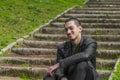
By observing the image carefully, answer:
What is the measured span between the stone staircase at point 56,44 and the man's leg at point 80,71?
1.98m

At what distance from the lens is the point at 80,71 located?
5.58m

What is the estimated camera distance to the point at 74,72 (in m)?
5.67

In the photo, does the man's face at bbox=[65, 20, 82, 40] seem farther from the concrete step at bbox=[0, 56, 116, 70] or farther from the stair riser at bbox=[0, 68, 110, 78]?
the concrete step at bbox=[0, 56, 116, 70]

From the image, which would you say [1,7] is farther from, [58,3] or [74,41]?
[74,41]

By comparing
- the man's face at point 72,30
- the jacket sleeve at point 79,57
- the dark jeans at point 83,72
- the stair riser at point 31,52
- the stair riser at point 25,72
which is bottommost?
the stair riser at point 25,72

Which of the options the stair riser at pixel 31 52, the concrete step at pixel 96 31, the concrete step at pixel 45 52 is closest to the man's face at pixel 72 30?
the concrete step at pixel 45 52

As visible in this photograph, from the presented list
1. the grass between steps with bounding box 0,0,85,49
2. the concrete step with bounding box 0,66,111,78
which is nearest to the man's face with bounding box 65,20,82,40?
the concrete step with bounding box 0,66,111,78

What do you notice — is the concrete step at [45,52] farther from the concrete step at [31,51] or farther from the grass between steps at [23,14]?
the grass between steps at [23,14]

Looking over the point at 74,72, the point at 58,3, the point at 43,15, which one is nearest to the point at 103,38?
the point at 43,15

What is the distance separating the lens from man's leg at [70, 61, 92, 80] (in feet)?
18.3

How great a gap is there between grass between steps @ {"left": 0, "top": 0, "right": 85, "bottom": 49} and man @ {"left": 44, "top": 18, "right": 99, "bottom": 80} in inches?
147

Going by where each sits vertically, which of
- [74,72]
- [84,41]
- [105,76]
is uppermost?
[84,41]

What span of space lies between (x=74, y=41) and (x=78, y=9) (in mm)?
8212

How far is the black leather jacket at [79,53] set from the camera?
5.68 metres
